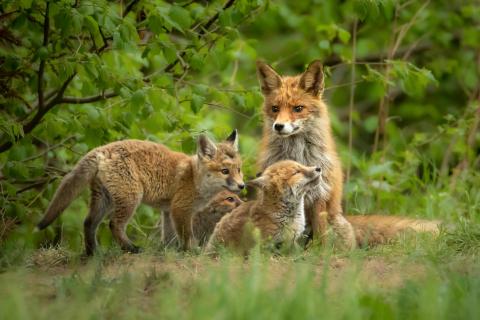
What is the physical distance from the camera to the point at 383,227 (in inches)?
311

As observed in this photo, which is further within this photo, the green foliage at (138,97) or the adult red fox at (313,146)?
the adult red fox at (313,146)

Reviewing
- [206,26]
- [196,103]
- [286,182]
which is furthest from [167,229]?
[206,26]

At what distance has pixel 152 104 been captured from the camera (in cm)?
757

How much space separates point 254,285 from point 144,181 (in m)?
2.80

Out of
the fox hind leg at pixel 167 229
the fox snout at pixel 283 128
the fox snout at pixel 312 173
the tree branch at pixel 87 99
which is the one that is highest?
the tree branch at pixel 87 99

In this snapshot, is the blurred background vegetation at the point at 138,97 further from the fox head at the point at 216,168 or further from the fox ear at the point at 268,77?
the fox head at the point at 216,168

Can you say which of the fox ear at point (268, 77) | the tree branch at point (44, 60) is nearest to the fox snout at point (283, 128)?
the fox ear at point (268, 77)

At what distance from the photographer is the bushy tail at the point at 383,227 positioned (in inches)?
305

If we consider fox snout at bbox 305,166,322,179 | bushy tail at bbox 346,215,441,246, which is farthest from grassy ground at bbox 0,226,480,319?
bushy tail at bbox 346,215,441,246

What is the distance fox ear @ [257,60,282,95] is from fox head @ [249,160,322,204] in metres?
1.27

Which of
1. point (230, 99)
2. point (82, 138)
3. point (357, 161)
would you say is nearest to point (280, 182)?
point (230, 99)

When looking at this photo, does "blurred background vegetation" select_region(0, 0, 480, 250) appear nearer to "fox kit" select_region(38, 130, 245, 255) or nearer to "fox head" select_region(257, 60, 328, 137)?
"fox head" select_region(257, 60, 328, 137)

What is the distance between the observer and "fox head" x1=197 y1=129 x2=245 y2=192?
757cm

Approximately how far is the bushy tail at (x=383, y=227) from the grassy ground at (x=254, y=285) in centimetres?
85
